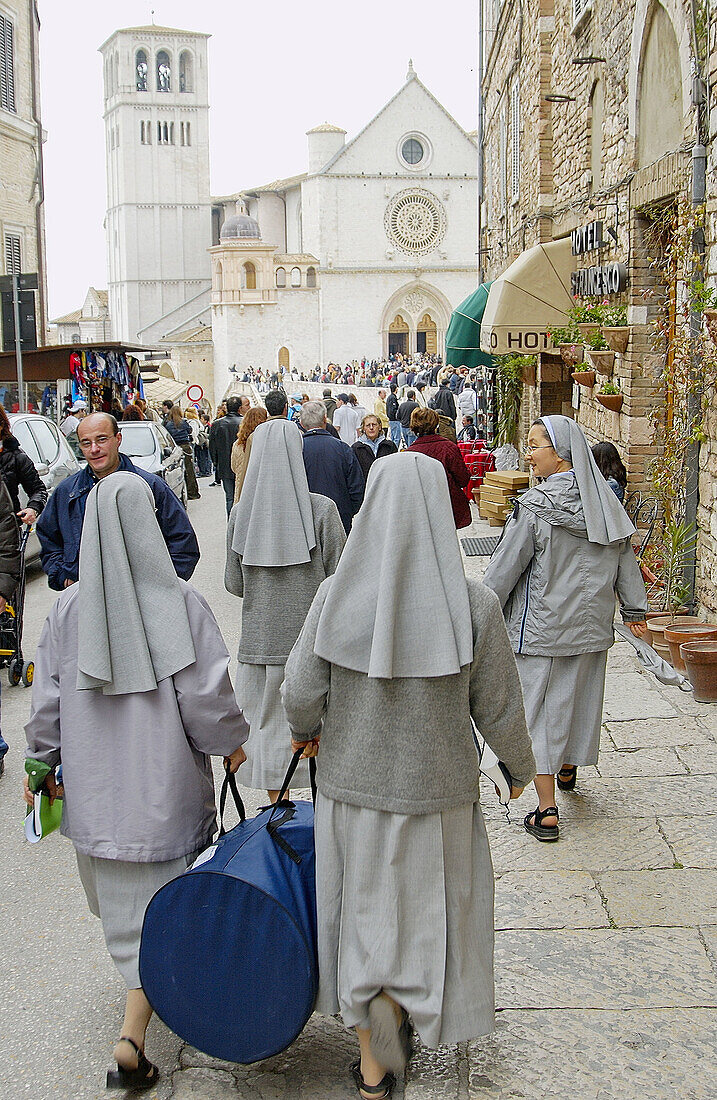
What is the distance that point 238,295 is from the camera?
231 feet

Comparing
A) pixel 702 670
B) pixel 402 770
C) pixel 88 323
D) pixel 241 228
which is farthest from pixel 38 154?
pixel 88 323

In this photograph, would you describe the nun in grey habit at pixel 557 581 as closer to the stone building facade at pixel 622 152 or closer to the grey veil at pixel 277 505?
the grey veil at pixel 277 505

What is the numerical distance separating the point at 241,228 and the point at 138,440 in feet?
200

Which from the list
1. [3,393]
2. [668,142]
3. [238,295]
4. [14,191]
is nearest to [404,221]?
[238,295]

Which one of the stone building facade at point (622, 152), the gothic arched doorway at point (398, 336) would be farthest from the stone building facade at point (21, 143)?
the gothic arched doorway at point (398, 336)

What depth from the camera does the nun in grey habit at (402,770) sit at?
2.86 m

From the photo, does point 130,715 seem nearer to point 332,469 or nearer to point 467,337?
point 332,469

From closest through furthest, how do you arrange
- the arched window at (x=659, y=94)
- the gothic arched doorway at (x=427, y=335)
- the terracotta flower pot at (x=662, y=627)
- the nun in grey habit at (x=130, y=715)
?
the nun in grey habit at (x=130, y=715), the terracotta flower pot at (x=662, y=627), the arched window at (x=659, y=94), the gothic arched doorway at (x=427, y=335)

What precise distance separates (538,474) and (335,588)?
6.87 feet

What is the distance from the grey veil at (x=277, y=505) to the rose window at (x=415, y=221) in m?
65.8

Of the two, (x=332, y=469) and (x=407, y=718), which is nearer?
(x=407, y=718)

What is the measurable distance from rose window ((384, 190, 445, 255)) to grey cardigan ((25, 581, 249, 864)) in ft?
223

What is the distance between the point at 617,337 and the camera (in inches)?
377

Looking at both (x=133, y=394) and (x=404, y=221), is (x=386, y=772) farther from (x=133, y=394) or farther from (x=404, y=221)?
(x=404, y=221)
